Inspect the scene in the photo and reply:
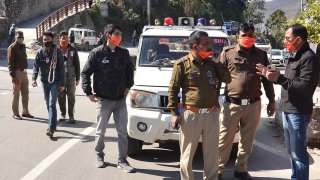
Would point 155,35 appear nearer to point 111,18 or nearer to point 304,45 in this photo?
point 304,45

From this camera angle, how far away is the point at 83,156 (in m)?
6.84

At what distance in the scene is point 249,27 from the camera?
5.50 metres

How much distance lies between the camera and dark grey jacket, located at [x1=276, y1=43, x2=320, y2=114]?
4.57 metres

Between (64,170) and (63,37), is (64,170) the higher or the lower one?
the lower one

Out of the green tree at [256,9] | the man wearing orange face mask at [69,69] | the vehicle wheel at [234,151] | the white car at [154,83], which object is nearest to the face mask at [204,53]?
the white car at [154,83]

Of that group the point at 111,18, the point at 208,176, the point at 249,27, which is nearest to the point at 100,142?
the point at 208,176

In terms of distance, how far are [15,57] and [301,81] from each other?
657cm

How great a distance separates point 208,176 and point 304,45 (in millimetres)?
1748

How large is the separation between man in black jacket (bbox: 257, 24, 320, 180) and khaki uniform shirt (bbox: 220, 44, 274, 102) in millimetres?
640

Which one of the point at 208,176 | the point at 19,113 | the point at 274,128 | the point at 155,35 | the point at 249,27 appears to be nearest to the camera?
the point at 208,176

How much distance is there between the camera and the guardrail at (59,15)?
119 ft

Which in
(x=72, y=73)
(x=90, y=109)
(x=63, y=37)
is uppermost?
(x=63, y=37)

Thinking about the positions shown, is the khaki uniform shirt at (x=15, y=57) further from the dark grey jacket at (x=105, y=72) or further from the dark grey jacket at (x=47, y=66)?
the dark grey jacket at (x=105, y=72)

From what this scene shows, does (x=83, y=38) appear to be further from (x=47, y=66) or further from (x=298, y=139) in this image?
(x=298, y=139)
